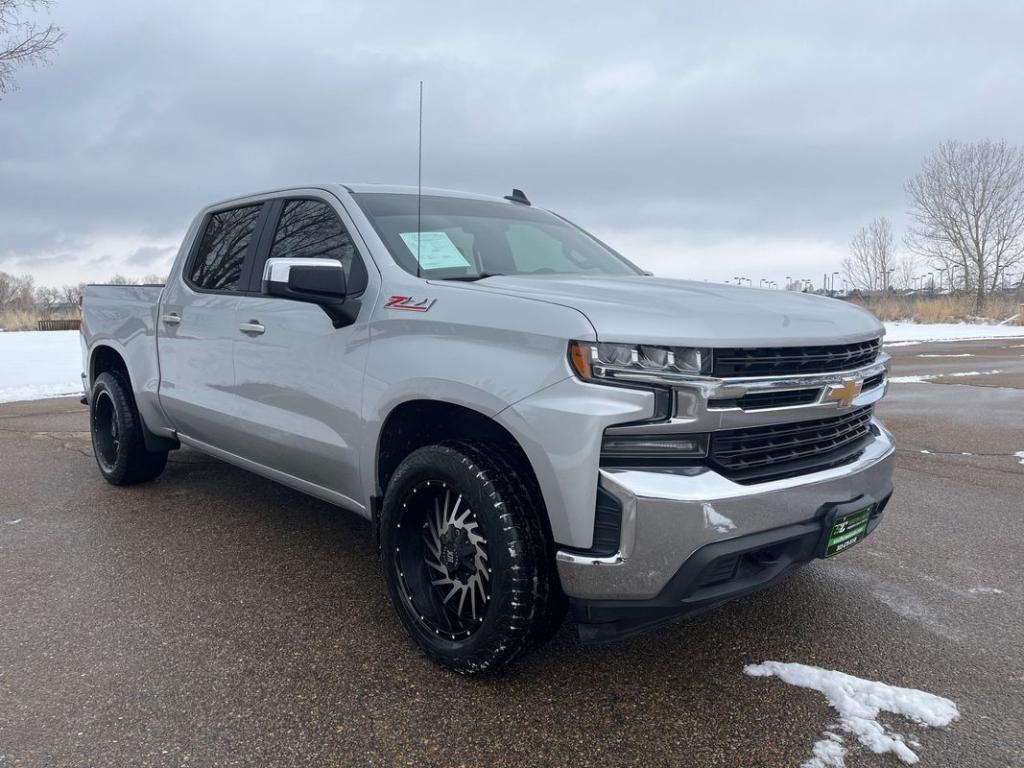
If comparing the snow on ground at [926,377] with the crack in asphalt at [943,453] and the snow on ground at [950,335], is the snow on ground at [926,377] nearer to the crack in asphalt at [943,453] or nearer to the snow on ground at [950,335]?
the crack in asphalt at [943,453]

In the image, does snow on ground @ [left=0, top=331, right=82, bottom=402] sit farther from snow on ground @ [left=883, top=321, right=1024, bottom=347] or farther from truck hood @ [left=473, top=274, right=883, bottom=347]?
snow on ground @ [left=883, top=321, right=1024, bottom=347]

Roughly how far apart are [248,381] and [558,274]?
1537 millimetres

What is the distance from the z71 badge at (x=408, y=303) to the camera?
2.85 m

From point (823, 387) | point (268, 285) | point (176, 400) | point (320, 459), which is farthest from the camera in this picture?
point (176, 400)

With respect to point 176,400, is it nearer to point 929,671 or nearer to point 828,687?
point 828,687

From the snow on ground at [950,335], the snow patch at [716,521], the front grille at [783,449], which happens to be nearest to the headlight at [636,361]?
the front grille at [783,449]

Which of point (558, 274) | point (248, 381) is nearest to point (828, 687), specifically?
point (558, 274)

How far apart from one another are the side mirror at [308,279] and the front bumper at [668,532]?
1331 millimetres

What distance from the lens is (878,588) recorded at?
356cm

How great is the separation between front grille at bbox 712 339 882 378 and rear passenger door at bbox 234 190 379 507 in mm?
1381

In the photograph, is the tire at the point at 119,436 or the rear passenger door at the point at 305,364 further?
the tire at the point at 119,436

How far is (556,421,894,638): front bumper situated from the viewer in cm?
226

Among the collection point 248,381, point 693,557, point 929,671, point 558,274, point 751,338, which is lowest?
point 929,671

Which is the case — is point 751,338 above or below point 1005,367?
above
